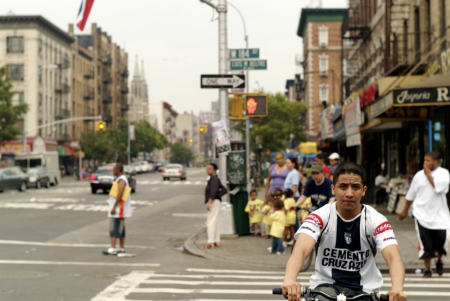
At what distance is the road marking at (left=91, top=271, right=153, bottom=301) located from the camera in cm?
860

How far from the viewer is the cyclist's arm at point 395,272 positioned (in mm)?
3592

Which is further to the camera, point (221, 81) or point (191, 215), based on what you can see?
point (191, 215)

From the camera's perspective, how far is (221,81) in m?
15.3

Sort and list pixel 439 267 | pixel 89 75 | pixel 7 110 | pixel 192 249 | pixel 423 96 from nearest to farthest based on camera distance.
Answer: pixel 439 267 < pixel 192 249 < pixel 423 96 < pixel 7 110 < pixel 89 75

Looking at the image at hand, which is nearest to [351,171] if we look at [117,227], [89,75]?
[117,227]

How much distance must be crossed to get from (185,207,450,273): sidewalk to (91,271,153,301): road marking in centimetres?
221

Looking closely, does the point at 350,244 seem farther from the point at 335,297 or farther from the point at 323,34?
the point at 323,34

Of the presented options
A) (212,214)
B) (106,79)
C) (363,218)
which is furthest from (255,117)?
(106,79)

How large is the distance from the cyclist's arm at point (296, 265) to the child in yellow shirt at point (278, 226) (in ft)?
28.2

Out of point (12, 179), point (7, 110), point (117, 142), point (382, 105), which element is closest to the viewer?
point (382, 105)

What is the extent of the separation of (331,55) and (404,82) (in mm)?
57852

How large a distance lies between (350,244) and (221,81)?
37.6 feet

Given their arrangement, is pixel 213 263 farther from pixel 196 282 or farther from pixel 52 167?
pixel 52 167

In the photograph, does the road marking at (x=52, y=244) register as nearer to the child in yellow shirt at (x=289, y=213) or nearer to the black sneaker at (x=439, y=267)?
the child in yellow shirt at (x=289, y=213)
